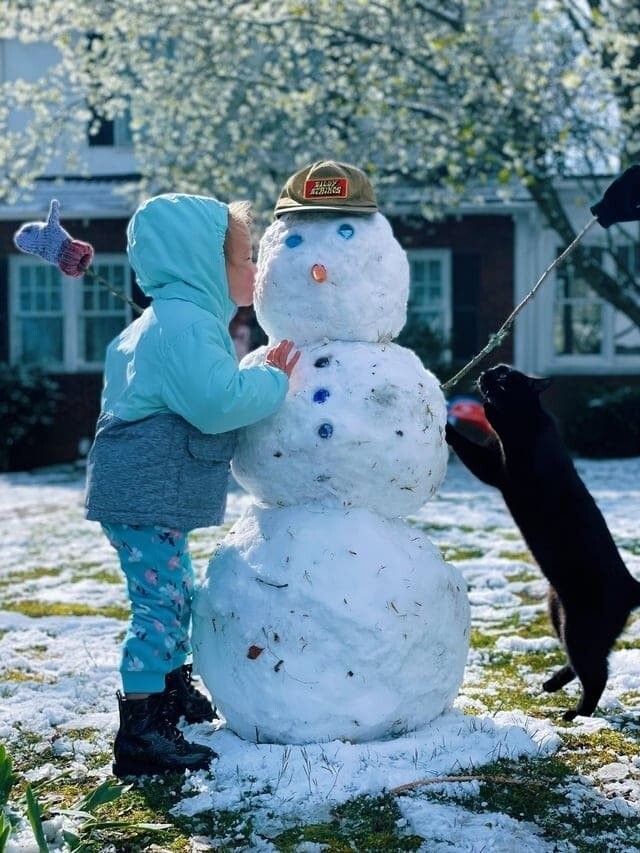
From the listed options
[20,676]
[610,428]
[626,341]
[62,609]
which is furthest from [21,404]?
[20,676]

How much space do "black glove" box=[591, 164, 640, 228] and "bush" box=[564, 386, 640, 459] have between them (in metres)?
10.7

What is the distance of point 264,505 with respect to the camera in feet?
11.8

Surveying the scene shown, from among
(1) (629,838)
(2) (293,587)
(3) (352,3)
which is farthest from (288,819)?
(3) (352,3)

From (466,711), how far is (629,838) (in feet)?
3.53

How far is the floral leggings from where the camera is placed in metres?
3.36

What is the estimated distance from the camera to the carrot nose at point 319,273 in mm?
3406

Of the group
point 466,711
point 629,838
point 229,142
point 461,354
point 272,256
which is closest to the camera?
point 629,838

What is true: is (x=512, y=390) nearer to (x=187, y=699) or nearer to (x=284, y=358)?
(x=284, y=358)

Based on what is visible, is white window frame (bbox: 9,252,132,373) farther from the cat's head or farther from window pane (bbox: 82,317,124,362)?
the cat's head

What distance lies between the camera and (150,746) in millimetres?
3279

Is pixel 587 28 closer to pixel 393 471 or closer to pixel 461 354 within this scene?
pixel 461 354

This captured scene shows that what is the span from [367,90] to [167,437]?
9.36 meters

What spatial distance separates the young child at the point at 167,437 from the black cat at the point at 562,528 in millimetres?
866

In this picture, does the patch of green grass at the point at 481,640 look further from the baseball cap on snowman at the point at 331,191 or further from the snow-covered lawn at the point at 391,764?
the baseball cap on snowman at the point at 331,191
